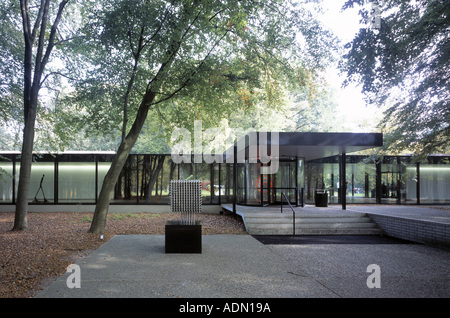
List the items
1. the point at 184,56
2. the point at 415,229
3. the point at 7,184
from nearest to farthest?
1. the point at 415,229
2. the point at 184,56
3. the point at 7,184

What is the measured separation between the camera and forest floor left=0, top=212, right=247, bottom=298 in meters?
5.90

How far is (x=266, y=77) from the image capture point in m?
15.3

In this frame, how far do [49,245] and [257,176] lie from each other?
10200 mm

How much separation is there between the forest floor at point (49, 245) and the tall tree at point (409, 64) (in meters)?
6.89

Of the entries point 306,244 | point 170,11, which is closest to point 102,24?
point 170,11

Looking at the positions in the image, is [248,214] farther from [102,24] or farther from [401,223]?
[102,24]

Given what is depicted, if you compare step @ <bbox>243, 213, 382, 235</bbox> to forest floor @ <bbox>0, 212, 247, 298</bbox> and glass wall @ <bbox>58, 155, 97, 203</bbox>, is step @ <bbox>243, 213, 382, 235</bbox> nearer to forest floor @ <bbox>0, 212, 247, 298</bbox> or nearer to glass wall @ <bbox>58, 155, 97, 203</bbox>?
forest floor @ <bbox>0, 212, 247, 298</bbox>

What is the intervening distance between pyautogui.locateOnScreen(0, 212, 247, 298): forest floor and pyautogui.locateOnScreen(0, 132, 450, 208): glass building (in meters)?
2.96

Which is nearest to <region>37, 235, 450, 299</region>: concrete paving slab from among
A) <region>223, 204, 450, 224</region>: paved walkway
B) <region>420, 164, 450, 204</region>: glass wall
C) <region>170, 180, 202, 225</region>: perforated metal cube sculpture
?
<region>170, 180, 202, 225</region>: perforated metal cube sculpture

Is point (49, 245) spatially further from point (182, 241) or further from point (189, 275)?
point (189, 275)

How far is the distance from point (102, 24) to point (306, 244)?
905 cm

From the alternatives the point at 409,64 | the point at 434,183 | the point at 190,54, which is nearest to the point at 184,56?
the point at 190,54

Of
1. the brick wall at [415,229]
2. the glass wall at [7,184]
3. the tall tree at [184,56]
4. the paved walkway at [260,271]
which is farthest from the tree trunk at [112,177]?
the glass wall at [7,184]

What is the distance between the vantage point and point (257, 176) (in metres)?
17.1
